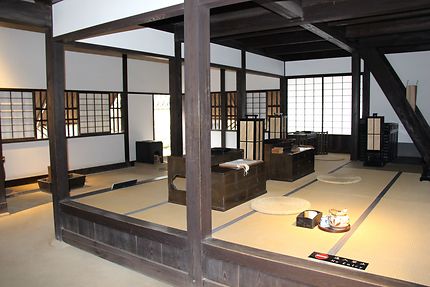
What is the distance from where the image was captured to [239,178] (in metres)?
4.37

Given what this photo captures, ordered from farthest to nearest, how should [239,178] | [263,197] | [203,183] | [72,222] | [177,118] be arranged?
[177,118] → [263,197] → [239,178] → [72,222] → [203,183]

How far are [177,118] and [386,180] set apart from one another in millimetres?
3446

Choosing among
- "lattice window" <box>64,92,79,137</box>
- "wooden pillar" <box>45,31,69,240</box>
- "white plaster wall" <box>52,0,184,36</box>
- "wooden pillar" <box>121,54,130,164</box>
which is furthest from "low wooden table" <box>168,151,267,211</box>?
"wooden pillar" <box>121,54,130,164</box>

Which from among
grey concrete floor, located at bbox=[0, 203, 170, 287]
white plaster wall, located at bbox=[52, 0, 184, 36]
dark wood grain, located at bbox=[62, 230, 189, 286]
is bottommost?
grey concrete floor, located at bbox=[0, 203, 170, 287]

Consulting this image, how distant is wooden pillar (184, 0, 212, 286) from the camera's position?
2711 millimetres

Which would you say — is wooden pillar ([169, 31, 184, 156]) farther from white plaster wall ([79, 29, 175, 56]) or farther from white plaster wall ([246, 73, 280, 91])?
white plaster wall ([246, 73, 280, 91])

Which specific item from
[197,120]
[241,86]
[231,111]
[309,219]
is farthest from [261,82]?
[197,120]

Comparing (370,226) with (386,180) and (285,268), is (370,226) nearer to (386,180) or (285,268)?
(285,268)

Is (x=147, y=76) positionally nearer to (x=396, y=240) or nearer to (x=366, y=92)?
(x=366, y=92)

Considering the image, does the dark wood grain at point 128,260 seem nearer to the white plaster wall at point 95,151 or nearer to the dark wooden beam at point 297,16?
the dark wooden beam at point 297,16

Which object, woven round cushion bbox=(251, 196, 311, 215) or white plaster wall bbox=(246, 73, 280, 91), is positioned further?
white plaster wall bbox=(246, 73, 280, 91)

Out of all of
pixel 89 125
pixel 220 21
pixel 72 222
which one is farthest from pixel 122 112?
pixel 72 222

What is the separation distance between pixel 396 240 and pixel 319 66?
7.10 m

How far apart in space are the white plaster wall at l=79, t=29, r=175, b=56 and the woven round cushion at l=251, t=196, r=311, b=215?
2.70 meters
